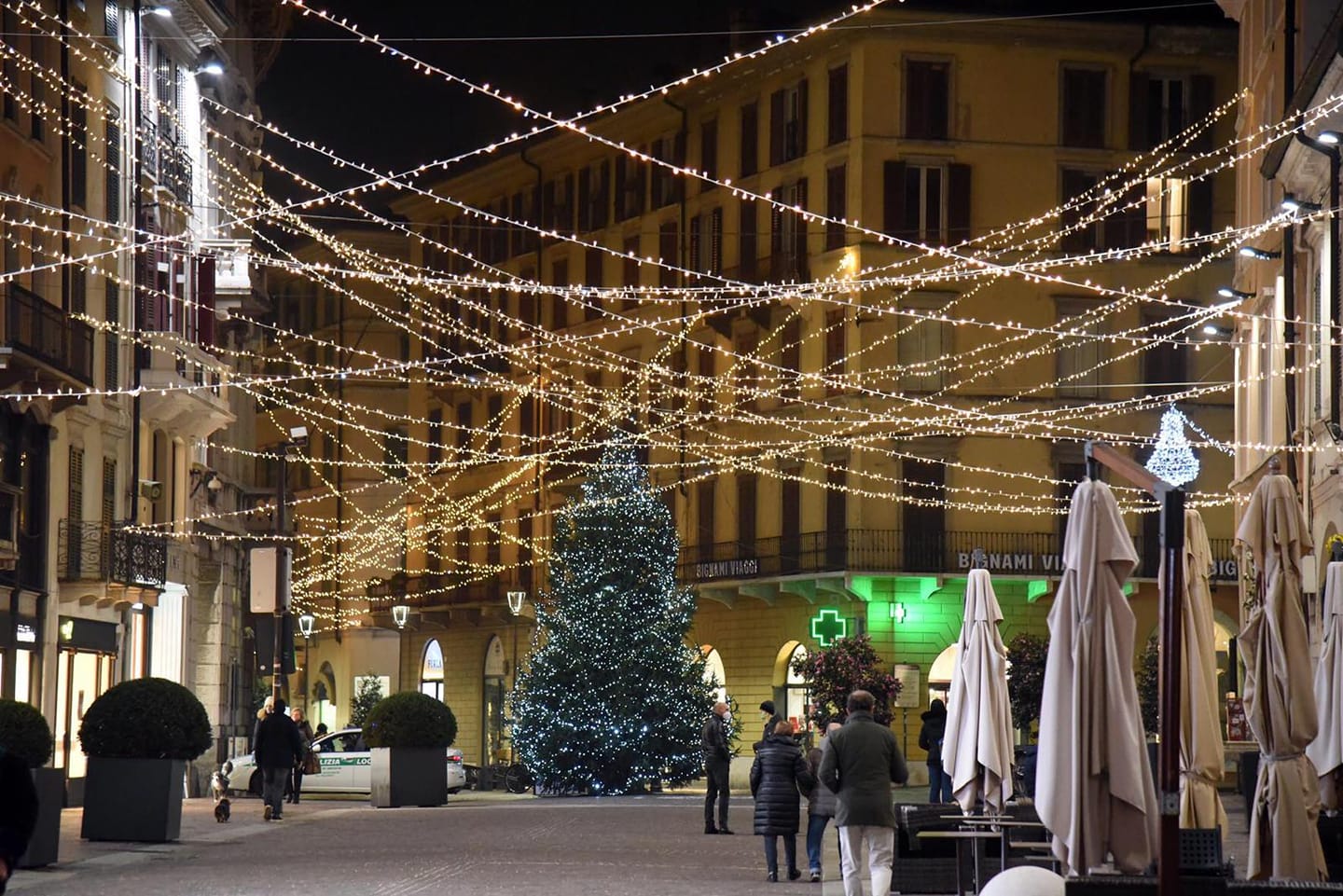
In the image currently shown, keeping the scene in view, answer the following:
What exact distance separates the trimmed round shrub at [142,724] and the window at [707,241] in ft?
114

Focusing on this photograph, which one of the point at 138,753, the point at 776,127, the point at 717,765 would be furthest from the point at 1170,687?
the point at 776,127

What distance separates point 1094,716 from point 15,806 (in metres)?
6.46

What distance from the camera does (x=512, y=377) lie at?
225 feet

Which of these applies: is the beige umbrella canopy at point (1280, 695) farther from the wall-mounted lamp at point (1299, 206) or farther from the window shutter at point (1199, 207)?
the window shutter at point (1199, 207)

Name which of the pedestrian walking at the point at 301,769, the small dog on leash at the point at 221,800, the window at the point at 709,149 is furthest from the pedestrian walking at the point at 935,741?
the window at the point at 709,149

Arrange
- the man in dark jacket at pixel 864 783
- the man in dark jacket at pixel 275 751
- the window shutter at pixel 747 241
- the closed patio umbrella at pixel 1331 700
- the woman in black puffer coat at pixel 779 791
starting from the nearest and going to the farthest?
the man in dark jacket at pixel 864 783, the closed patio umbrella at pixel 1331 700, the woman in black puffer coat at pixel 779 791, the man in dark jacket at pixel 275 751, the window shutter at pixel 747 241

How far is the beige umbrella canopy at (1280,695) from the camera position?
16.9 meters

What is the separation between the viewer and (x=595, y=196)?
64.9m

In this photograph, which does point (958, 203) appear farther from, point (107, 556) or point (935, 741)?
point (935, 741)

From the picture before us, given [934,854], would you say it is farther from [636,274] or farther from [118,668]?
[636,274]

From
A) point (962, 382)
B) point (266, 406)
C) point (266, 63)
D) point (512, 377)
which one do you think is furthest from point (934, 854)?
point (266, 406)

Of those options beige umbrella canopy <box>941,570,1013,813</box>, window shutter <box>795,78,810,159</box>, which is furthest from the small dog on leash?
window shutter <box>795,78,810,159</box>

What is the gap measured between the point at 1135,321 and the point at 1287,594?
128 ft

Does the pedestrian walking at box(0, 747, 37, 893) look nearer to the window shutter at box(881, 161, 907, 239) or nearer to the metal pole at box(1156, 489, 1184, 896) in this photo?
the metal pole at box(1156, 489, 1184, 896)
